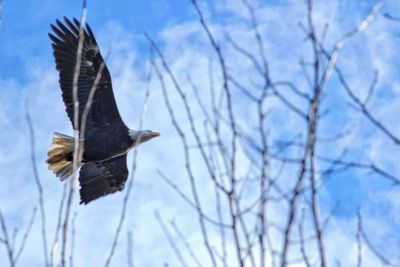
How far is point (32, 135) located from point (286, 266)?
64.6 inches

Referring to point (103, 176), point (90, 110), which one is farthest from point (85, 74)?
point (103, 176)

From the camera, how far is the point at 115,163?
1183cm

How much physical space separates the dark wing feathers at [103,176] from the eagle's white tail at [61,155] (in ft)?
2.55

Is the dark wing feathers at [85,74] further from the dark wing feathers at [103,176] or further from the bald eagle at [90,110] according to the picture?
the dark wing feathers at [103,176]

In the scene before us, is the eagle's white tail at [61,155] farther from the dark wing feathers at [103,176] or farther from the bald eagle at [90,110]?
the dark wing feathers at [103,176]

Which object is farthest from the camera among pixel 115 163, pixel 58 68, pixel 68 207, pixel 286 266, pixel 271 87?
pixel 115 163

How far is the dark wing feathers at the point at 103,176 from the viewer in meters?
11.5

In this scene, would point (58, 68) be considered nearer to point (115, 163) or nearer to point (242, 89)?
point (115, 163)

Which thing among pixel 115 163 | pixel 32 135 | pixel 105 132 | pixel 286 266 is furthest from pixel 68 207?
pixel 115 163

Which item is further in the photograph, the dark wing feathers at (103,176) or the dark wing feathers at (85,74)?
the dark wing feathers at (103,176)

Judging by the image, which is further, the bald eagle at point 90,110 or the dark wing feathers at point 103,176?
the dark wing feathers at point 103,176

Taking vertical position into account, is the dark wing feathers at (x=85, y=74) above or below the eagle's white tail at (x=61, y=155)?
above

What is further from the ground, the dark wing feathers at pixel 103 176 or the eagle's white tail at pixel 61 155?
the dark wing feathers at pixel 103 176

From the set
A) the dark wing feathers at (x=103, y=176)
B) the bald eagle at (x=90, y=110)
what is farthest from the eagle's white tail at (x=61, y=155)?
the dark wing feathers at (x=103, y=176)
